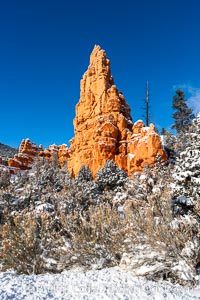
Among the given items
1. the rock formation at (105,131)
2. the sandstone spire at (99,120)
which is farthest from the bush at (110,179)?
the sandstone spire at (99,120)

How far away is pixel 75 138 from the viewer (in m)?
40.1

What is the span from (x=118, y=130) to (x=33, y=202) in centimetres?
2286

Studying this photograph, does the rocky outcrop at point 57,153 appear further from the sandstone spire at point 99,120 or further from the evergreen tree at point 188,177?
the evergreen tree at point 188,177

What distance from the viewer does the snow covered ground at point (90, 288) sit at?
Result: 18.2 ft

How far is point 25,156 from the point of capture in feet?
174

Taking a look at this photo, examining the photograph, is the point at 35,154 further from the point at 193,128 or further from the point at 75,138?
the point at 193,128

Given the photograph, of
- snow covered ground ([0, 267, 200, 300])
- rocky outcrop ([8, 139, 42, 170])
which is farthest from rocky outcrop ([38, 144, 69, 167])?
snow covered ground ([0, 267, 200, 300])

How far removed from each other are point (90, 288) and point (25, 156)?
49.4m

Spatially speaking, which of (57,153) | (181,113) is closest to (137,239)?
(181,113)

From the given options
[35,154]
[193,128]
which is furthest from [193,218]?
[35,154]

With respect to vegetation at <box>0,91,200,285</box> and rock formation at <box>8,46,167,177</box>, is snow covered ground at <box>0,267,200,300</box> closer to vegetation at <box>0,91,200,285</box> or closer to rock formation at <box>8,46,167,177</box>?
vegetation at <box>0,91,200,285</box>

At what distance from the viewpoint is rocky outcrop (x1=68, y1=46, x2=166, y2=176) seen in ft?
101

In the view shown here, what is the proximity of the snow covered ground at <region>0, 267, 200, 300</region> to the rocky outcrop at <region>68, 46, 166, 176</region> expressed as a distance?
2322 cm

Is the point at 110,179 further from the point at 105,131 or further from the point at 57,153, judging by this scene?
the point at 57,153
